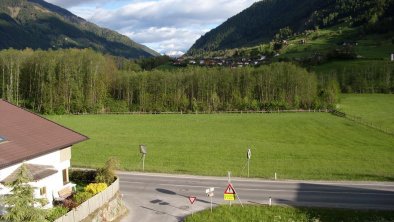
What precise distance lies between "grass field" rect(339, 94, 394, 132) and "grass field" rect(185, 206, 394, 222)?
139 ft

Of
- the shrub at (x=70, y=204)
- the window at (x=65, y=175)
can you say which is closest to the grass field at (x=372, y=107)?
the window at (x=65, y=175)

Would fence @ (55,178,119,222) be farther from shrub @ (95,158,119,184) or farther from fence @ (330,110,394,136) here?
fence @ (330,110,394,136)

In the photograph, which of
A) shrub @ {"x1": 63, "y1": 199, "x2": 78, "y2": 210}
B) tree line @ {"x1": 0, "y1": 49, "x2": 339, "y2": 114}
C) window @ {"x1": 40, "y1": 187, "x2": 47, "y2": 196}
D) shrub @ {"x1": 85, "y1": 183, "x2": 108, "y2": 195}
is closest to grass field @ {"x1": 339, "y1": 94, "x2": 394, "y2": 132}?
tree line @ {"x1": 0, "y1": 49, "x2": 339, "y2": 114}

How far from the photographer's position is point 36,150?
27.0 meters

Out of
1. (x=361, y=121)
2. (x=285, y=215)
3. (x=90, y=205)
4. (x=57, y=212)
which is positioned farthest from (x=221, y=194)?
(x=361, y=121)

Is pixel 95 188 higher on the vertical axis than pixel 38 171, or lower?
lower

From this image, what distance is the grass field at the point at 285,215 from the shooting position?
91.9 ft

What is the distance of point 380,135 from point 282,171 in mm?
28049

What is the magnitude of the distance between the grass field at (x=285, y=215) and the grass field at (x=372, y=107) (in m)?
42.4

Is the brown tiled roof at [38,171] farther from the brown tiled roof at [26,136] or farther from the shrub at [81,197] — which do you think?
the shrub at [81,197]

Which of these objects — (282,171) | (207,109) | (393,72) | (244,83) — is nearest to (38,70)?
(207,109)

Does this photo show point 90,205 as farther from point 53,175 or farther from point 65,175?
point 65,175

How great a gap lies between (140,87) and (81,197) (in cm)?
7514

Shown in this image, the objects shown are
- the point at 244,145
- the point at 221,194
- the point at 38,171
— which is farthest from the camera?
the point at 244,145
